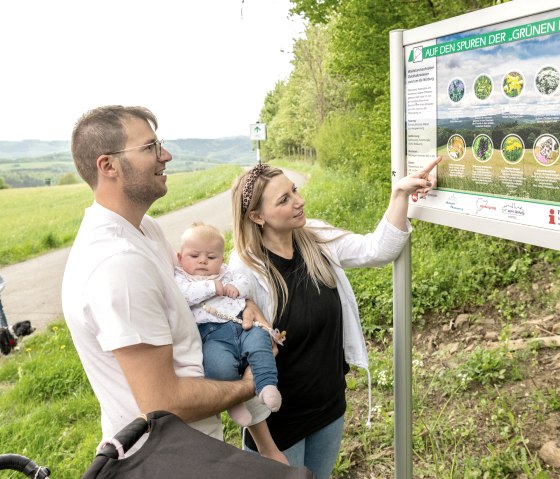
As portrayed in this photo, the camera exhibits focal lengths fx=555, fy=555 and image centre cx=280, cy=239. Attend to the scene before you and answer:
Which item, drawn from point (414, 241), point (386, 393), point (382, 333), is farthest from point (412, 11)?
point (386, 393)

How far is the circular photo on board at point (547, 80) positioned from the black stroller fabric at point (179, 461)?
1350mm

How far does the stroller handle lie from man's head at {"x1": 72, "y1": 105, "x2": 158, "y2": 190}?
0.90m

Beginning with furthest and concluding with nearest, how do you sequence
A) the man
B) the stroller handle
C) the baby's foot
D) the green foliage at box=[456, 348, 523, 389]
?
the green foliage at box=[456, 348, 523, 389], the baby's foot, the man, the stroller handle

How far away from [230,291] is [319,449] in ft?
3.19

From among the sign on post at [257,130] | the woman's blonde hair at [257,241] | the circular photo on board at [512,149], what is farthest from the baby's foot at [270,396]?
the sign on post at [257,130]

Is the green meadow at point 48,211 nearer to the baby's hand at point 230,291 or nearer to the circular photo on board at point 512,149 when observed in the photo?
the baby's hand at point 230,291

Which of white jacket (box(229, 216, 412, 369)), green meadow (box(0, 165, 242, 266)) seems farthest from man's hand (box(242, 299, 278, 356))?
green meadow (box(0, 165, 242, 266))

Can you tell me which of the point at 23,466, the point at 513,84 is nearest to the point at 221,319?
the point at 23,466

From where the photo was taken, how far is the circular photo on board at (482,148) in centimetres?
198

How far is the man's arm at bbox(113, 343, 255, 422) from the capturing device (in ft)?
5.44

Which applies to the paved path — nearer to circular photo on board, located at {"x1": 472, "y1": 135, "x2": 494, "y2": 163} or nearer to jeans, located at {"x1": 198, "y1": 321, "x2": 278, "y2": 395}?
jeans, located at {"x1": 198, "y1": 321, "x2": 278, "y2": 395}

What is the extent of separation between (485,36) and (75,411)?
14.8 ft

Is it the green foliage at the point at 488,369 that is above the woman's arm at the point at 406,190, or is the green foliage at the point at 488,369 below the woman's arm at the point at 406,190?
below

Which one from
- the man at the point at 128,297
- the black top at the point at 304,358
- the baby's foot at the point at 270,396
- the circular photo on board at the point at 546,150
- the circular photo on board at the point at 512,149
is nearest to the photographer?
the man at the point at 128,297
